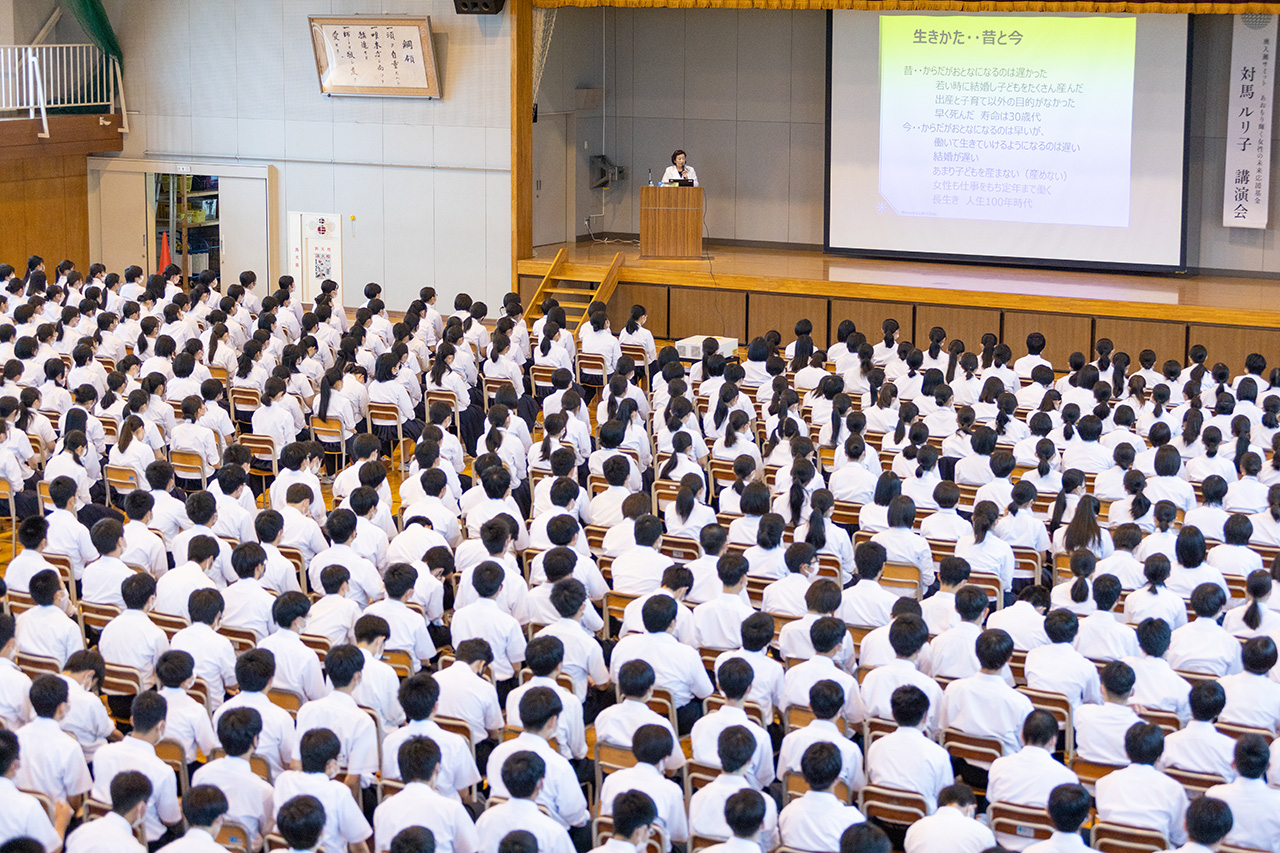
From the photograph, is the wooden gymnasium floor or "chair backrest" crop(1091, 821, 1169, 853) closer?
"chair backrest" crop(1091, 821, 1169, 853)

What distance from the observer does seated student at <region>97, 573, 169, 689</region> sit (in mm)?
6129

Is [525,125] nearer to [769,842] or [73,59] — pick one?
[73,59]

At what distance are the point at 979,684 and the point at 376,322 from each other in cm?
850

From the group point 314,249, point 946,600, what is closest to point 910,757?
point 946,600

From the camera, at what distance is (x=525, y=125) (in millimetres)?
16391

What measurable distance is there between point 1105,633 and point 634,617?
6.81ft

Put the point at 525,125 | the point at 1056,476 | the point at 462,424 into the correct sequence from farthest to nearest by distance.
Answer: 1. the point at 525,125
2. the point at 462,424
3. the point at 1056,476

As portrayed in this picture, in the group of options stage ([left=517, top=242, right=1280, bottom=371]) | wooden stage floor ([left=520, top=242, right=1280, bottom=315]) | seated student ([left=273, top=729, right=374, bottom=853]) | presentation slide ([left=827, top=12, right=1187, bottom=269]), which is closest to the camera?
seated student ([left=273, top=729, right=374, bottom=853])

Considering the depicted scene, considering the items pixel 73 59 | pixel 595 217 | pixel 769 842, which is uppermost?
pixel 73 59

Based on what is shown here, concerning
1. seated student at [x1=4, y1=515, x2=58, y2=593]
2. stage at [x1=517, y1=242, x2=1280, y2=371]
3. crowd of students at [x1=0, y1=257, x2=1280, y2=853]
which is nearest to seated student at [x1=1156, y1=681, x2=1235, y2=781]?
crowd of students at [x1=0, y1=257, x2=1280, y2=853]

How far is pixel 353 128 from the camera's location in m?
17.1

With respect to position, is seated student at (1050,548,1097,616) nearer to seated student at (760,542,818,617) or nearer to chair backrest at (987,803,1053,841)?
seated student at (760,542,818,617)

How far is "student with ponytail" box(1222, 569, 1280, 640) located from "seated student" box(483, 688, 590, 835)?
10.4 feet

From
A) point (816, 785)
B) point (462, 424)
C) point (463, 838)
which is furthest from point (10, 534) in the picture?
point (816, 785)
